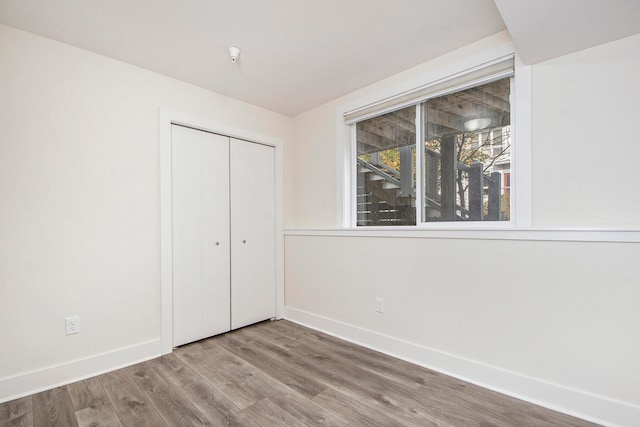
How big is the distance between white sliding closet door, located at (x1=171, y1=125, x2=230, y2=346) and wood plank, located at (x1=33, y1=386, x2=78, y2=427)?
0.78m

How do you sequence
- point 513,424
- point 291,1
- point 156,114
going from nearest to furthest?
point 513,424 < point 291,1 < point 156,114

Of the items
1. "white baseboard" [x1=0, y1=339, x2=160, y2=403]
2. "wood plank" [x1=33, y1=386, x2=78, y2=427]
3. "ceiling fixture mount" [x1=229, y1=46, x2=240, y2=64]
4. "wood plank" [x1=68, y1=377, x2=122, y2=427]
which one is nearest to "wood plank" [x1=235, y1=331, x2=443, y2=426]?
"white baseboard" [x1=0, y1=339, x2=160, y2=403]

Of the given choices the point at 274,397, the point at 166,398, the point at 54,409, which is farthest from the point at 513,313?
the point at 54,409

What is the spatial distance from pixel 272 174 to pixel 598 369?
2.93 m

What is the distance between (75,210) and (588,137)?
3215 mm

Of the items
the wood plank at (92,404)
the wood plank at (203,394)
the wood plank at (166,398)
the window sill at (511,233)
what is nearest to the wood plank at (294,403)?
the wood plank at (203,394)

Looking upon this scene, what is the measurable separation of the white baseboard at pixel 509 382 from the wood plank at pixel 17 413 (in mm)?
2135

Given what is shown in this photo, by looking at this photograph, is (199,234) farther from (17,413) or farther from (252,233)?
(17,413)

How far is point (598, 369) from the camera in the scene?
5.21 ft

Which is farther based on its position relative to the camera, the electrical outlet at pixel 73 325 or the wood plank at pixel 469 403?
the electrical outlet at pixel 73 325

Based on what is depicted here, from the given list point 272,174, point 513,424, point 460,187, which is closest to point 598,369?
point 513,424

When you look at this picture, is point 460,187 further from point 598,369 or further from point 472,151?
point 598,369

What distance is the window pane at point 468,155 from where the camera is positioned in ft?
6.81

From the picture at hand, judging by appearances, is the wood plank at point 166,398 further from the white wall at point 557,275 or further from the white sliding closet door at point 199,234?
the white wall at point 557,275
